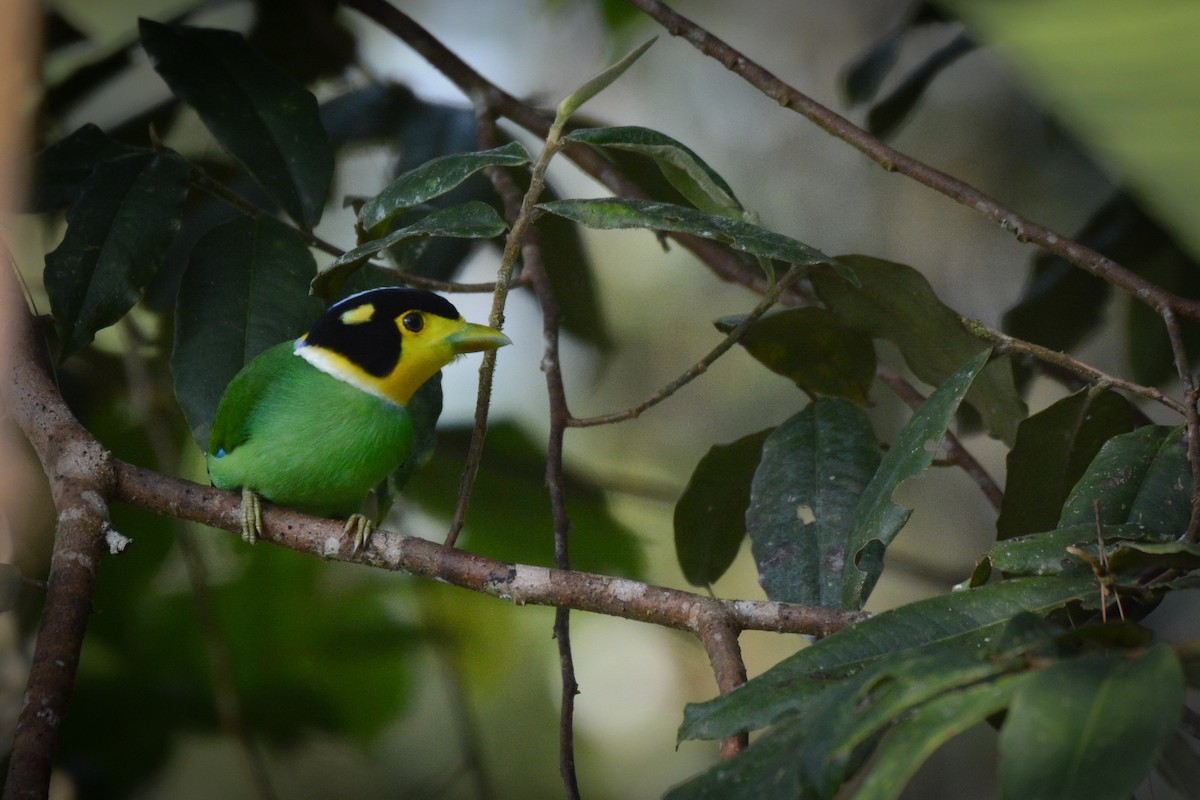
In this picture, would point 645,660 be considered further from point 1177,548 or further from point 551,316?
point 1177,548

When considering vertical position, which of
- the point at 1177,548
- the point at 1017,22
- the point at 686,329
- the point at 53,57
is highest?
the point at 53,57

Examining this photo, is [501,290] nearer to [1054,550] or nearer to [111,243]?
[1054,550]

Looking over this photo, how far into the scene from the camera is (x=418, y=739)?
8.91ft

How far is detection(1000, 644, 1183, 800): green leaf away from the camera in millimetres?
472

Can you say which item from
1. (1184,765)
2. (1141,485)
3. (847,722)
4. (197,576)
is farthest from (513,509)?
(847,722)

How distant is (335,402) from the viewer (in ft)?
4.47

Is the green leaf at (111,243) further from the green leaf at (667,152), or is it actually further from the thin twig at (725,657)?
the thin twig at (725,657)

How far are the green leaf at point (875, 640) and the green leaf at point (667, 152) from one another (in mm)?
481

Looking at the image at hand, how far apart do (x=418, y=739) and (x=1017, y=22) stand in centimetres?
245

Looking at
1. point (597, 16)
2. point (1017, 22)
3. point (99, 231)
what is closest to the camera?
point (1017, 22)

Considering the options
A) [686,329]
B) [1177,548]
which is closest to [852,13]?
[686,329]

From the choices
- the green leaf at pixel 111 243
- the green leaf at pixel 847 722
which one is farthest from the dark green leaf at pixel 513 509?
the green leaf at pixel 847 722

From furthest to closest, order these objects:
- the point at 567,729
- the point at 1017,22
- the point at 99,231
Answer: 1. the point at 99,231
2. the point at 567,729
3. the point at 1017,22

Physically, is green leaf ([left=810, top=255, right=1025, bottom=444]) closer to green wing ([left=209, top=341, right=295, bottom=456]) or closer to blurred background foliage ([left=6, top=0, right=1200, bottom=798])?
blurred background foliage ([left=6, top=0, right=1200, bottom=798])
